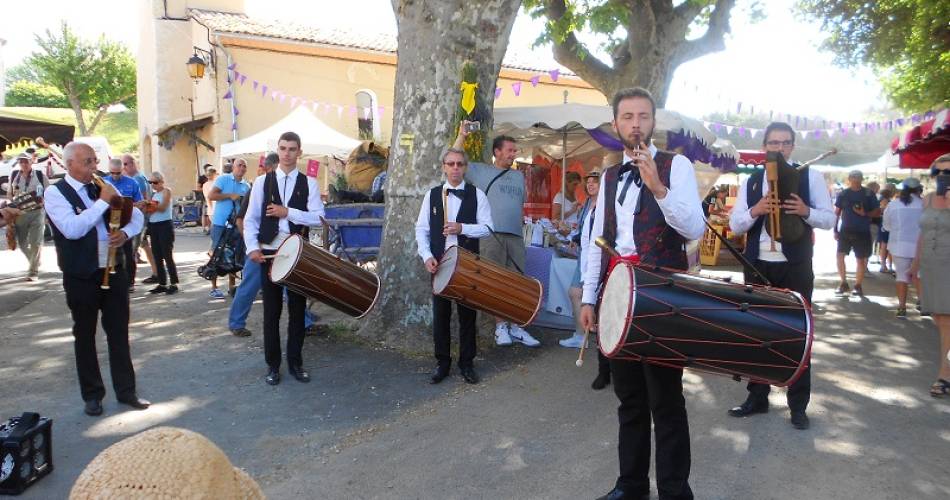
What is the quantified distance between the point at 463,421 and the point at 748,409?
6.46 feet

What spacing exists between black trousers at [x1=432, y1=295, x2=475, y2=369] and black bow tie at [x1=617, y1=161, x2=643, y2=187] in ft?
8.10

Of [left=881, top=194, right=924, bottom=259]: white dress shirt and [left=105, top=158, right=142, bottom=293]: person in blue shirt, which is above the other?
[left=105, top=158, right=142, bottom=293]: person in blue shirt

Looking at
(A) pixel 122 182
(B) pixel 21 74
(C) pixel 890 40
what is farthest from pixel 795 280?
(B) pixel 21 74

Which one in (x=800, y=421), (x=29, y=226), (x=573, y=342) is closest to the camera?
(x=800, y=421)

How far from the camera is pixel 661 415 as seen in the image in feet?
10.1

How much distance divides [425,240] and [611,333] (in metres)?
2.74

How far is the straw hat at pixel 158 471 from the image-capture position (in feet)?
4.00

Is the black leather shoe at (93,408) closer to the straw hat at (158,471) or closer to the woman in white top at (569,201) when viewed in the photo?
the straw hat at (158,471)

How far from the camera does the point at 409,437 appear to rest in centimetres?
436

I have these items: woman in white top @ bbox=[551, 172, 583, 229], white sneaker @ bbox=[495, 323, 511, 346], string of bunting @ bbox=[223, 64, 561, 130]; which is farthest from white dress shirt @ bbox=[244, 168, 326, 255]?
string of bunting @ bbox=[223, 64, 561, 130]

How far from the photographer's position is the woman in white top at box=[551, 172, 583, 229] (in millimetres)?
9523

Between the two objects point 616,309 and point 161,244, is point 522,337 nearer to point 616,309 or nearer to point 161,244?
point 616,309

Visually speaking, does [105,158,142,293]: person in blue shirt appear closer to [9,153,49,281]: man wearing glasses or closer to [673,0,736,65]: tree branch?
[9,153,49,281]: man wearing glasses

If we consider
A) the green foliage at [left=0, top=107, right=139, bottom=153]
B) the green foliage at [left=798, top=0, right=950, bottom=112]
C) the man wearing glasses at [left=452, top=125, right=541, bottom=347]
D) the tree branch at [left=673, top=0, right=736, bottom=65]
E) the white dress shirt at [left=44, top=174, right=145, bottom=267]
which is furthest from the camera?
the green foliage at [left=0, top=107, right=139, bottom=153]
